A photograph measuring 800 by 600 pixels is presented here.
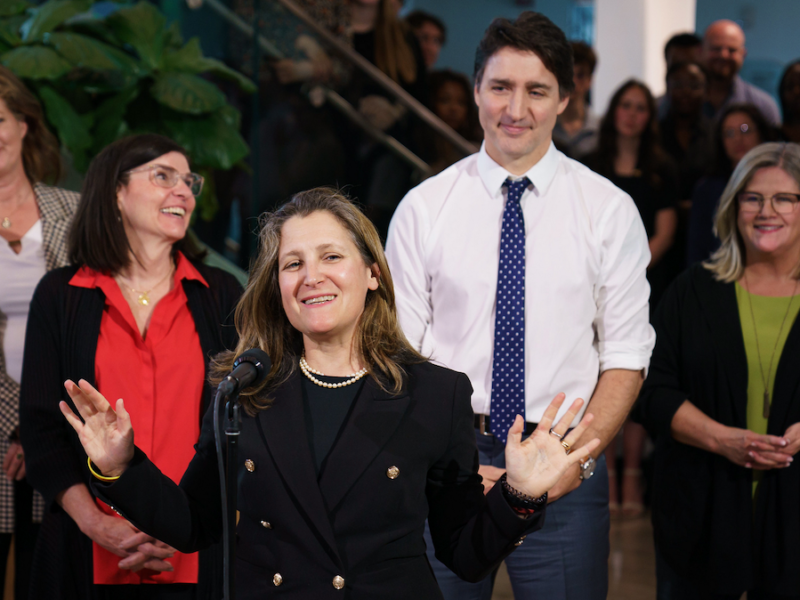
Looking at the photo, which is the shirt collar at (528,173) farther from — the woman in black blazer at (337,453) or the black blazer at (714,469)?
the black blazer at (714,469)

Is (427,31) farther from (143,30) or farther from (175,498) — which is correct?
(175,498)

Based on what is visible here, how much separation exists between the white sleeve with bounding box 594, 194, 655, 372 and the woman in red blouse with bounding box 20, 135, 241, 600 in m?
0.96

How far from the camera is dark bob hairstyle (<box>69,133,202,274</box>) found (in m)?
2.33

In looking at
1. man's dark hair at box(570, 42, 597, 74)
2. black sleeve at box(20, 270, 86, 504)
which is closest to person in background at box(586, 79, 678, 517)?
man's dark hair at box(570, 42, 597, 74)

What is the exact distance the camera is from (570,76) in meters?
2.20

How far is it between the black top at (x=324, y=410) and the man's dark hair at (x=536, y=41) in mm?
912

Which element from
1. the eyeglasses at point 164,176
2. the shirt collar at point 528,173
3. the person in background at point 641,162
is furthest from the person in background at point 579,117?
the eyeglasses at point 164,176

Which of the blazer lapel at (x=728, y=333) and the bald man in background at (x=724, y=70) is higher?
the bald man in background at (x=724, y=70)

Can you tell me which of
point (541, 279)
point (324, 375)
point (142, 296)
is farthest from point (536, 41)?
point (142, 296)

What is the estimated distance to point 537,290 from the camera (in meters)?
2.12

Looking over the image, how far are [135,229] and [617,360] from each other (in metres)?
1.30

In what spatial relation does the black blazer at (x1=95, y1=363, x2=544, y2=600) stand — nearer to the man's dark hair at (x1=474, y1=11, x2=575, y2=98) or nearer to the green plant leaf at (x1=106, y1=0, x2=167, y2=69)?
the man's dark hair at (x1=474, y1=11, x2=575, y2=98)

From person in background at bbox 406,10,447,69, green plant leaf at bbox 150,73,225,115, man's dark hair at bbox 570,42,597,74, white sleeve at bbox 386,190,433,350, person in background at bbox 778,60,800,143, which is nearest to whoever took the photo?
white sleeve at bbox 386,190,433,350

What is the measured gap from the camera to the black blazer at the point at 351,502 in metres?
1.61
